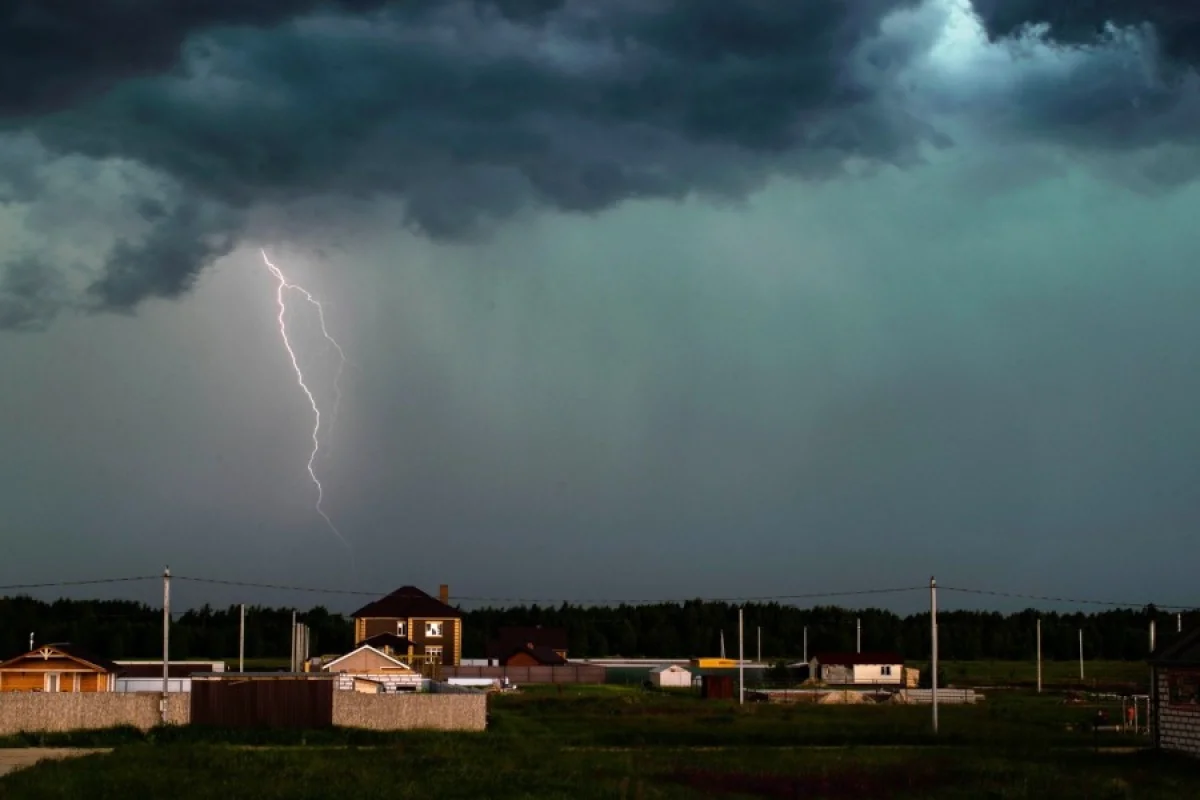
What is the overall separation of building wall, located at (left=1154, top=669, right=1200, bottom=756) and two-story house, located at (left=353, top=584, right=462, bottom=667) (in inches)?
2728

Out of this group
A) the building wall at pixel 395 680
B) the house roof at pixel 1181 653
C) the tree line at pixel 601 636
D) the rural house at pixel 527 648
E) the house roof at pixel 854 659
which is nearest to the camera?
the house roof at pixel 1181 653

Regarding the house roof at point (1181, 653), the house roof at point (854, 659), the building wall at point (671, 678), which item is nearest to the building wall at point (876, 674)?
the house roof at point (854, 659)

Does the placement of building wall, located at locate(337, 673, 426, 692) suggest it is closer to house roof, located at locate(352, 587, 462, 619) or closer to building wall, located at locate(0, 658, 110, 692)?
building wall, located at locate(0, 658, 110, 692)

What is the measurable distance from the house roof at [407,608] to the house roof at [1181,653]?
71059 mm

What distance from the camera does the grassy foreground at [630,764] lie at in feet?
112

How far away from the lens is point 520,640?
124625 millimetres

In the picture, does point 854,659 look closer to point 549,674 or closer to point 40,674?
point 549,674

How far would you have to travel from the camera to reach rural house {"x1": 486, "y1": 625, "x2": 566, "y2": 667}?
11550cm

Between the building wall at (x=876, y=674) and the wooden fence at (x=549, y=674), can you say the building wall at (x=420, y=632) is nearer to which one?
the wooden fence at (x=549, y=674)

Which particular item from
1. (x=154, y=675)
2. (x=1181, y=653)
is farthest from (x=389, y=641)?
(x=1181, y=653)

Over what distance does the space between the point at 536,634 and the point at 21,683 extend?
207 feet

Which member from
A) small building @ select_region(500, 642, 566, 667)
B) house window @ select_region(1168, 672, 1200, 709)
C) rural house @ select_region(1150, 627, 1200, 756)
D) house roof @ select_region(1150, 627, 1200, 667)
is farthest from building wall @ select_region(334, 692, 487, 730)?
small building @ select_region(500, 642, 566, 667)

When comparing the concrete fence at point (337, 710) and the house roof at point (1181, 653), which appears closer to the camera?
the house roof at point (1181, 653)

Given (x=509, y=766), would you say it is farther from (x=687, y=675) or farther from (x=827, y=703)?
(x=687, y=675)
